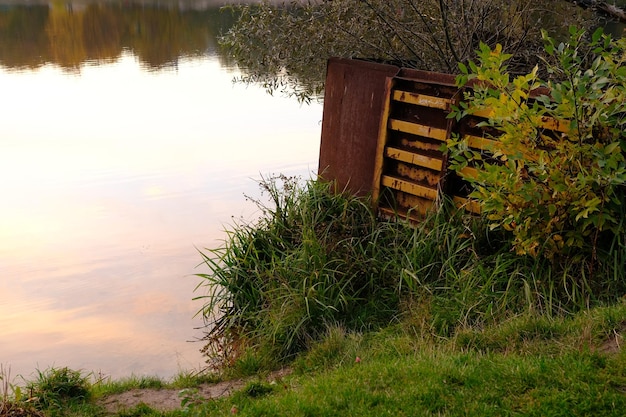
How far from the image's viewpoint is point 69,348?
7.27m

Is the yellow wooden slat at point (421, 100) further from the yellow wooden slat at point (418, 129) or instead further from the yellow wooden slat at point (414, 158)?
the yellow wooden slat at point (414, 158)

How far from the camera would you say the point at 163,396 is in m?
5.62

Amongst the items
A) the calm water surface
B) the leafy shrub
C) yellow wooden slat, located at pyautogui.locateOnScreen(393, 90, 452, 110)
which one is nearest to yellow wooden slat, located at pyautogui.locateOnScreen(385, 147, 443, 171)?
yellow wooden slat, located at pyautogui.locateOnScreen(393, 90, 452, 110)

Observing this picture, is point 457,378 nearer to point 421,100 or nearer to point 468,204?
point 468,204

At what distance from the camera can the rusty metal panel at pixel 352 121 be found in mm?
7637

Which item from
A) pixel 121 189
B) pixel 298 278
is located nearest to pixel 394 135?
pixel 298 278

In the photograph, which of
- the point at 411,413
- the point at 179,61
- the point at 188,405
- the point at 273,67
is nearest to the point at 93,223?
the point at 273,67

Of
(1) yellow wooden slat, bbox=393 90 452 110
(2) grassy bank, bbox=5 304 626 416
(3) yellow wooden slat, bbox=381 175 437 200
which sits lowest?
(2) grassy bank, bbox=5 304 626 416

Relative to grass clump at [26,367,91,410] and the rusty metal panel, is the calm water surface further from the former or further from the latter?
the rusty metal panel

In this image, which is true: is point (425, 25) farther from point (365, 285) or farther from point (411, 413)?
point (411, 413)

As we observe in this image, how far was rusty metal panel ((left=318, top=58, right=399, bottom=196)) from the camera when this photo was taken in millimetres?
7637

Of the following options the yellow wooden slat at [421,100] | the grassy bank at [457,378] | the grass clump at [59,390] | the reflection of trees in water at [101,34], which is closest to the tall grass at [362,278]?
the grassy bank at [457,378]

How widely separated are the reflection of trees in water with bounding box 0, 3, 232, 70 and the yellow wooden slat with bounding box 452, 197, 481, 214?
18496 mm

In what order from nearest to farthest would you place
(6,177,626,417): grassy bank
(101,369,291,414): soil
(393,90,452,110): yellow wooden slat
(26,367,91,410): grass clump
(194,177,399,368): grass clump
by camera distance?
(6,177,626,417): grassy bank → (26,367,91,410): grass clump → (101,369,291,414): soil → (194,177,399,368): grass clump → (393,90,452,110): yellow wooden slat
